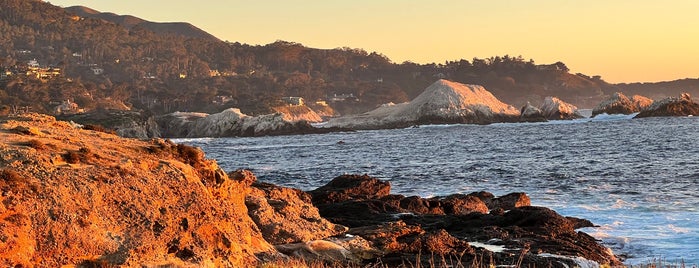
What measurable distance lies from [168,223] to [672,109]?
358 feet

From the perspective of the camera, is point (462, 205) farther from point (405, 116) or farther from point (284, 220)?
point (405, 116)

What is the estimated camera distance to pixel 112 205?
912 cm

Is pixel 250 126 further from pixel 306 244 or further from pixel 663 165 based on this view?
pixel 306 244

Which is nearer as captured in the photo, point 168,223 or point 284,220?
point 168,223

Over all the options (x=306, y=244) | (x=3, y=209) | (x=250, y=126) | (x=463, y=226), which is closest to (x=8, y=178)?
(x=3, y=209)

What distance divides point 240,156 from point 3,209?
43291 millimetres

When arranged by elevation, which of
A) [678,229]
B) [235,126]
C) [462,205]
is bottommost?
[235,126]

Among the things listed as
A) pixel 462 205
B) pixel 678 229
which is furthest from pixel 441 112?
pixel 678 229

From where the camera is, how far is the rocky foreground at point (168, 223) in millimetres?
8492

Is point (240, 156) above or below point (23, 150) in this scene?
below

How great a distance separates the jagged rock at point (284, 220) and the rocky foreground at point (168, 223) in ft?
0.07

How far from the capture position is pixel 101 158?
9852 mm

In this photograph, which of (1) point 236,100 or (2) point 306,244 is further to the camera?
(1) point 236,100

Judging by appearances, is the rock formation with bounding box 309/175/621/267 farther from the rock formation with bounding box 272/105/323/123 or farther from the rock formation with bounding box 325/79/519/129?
the rock formation with bounding box 272/105/323/123
